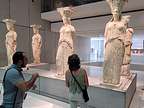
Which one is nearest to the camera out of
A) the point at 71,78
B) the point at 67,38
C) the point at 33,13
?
the point at 71,78

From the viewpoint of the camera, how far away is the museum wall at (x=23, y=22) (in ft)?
32.5

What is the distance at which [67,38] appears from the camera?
5.16 m

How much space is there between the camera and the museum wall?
32.5 feet

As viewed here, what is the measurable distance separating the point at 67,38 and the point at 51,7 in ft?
19.0

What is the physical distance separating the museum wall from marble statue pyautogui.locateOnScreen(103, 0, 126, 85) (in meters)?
7.06

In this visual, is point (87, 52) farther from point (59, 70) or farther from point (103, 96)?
point (103, 96)

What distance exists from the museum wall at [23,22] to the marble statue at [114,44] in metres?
7.06

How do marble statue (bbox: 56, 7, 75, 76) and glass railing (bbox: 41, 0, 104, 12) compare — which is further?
glass railing (bbox: 41, 0, 104, 12)

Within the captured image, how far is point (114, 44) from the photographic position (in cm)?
406

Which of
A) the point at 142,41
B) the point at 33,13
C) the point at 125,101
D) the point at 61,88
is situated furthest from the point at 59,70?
the point at 142,41

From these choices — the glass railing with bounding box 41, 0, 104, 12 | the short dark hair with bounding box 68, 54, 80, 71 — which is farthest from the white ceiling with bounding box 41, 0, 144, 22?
the short dark hair with bounding box 68, 54, 80, 71

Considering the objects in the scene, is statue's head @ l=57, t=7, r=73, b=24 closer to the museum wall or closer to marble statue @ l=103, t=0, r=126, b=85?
marble statue @ l=103, t=0, r=126, b=85

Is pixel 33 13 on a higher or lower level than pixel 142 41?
higher

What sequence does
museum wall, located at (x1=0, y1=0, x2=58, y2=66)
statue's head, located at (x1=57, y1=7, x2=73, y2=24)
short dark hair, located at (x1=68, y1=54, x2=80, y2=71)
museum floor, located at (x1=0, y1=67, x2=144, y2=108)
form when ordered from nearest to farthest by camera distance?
short dark hair, located at (x1=68, y1=54, x2=80, y2=71) < museum floor, located at (x1=0, y1=67, x2=144, y2=108) < statue's head, located at (x1=57, y1=7, x2=73, y2=24) < museum wall, located at (x1=0, y1=0, x2=58, y2=66)
